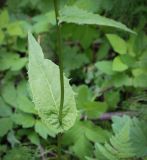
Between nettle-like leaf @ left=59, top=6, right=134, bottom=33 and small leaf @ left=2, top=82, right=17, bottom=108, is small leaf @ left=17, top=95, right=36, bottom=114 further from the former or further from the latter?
nettle-like leaf @ left=59, top=6, right=134, bottom=33

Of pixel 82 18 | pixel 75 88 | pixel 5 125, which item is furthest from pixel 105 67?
pixel 82 18

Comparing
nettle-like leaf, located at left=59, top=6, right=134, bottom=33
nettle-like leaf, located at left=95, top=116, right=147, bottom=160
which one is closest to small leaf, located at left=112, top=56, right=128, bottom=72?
nettle-like leaf, located at left=95, top=116, right=147, bottom=160

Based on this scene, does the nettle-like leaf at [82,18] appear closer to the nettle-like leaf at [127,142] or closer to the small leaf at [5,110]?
the nettle-like leaf at [127,142]

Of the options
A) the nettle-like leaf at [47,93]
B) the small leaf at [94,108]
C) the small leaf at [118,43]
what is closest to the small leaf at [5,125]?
the small leaf at [94,108]

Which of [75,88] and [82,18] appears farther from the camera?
[75,88]

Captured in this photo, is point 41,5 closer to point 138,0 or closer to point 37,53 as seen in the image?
point 138,0

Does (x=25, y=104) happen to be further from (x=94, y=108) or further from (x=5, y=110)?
(x=94, y=108)

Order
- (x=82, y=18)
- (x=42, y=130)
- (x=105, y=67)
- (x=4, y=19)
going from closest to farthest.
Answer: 1. (x=82, y=18)
2. (x=42, y=130)
3. (x=105, y=67)
4. (x=4, y=19)

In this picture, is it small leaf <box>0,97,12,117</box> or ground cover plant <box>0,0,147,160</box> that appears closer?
ground cover plant <box>0,0,147,160</box>
